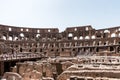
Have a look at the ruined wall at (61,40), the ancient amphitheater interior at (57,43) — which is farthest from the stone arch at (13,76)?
the ruined wall at (61,40)

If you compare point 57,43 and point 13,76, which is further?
point 57,43

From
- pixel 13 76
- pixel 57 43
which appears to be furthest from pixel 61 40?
pixel 13 76

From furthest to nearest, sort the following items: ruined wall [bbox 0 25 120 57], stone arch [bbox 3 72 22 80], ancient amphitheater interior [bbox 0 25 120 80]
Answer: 1. ruined wall [bbox 0 25 120 57]
2. ancient amphitheater interior [bbox 0 25 120 80]
3. stone arch [bbox 3 72 22 80]

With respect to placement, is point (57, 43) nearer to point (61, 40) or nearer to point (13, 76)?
point (61, 40)

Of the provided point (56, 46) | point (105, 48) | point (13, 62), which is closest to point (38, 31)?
point (56, 46)

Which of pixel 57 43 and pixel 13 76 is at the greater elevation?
pixel 57 43

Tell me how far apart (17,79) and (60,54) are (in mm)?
24455

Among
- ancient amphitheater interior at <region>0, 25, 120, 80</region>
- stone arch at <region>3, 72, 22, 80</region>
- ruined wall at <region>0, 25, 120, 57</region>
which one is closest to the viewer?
stone arch at <region>3, 72, 22, 80</region>

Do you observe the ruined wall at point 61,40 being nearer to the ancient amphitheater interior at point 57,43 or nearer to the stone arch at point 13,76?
the ancient amphitheater interior at point 57,43

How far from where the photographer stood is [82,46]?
1943 inches

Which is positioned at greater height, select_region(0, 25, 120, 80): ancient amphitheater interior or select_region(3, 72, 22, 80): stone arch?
select_region(0, 25, 120, 80): ancient amphitheater interior

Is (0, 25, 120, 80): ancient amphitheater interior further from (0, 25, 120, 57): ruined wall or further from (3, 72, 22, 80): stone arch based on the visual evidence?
(3, 72, 22, 80): stone arch

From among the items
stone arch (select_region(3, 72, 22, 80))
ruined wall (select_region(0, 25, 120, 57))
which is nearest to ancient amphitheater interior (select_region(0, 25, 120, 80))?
ruined wall (select_region(0, 25, 120, 57))

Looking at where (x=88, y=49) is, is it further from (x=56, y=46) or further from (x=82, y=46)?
(x=56, y=46)
